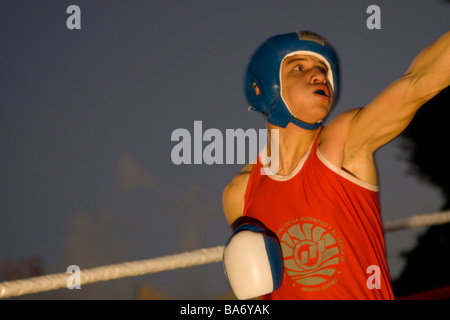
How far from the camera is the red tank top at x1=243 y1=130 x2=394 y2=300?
183 centimetres

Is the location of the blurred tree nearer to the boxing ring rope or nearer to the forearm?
the boxing ring rope

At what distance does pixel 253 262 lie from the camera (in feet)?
6.25

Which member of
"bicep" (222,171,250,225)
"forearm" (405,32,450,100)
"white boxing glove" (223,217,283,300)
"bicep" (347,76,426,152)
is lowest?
"white boxing glove" (223,217,283,300)

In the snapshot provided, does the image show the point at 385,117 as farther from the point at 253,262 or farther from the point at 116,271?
the point at 116,271

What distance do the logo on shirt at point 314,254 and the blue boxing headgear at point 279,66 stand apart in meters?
0.44

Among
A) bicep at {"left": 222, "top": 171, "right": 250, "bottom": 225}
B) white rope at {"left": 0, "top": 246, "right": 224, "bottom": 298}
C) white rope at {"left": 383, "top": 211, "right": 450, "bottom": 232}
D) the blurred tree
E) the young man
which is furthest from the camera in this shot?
the blurred tree

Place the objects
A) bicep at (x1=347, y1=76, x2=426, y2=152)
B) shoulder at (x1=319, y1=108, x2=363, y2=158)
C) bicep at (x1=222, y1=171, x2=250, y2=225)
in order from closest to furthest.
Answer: bicep at (x1=347, y1=76, x2=426, y2=152)
shoulder at (x1=319, y1=108, x2=363, y2=158)
bicep at (x1=222, y1=171, x2=250, y2=225)

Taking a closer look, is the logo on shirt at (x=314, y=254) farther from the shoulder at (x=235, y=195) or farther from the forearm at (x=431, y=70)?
the forearm at (x=431, y=70)

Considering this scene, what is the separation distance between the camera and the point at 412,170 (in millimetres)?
8867

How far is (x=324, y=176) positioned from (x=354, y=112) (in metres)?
0.29

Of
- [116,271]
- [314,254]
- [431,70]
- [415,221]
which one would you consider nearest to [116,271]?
[116,271]

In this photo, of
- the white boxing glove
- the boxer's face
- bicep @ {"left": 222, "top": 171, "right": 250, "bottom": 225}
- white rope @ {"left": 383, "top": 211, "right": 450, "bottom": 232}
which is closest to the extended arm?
the boxer's face
